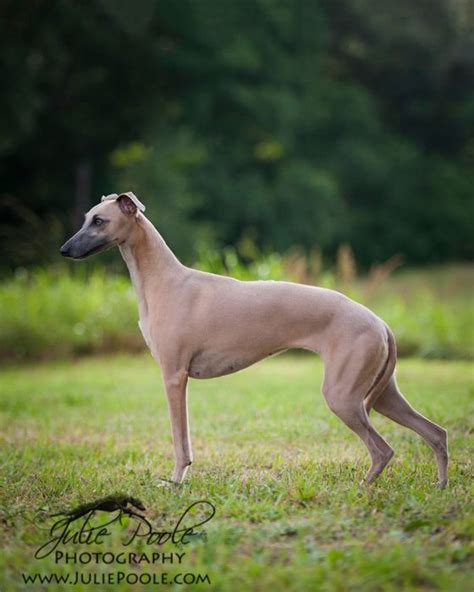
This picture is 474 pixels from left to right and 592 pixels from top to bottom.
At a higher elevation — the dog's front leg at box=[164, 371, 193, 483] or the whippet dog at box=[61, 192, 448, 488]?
the whippet dog at box=[61, 192, 448, 488]

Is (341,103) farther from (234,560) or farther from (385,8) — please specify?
(234,560)

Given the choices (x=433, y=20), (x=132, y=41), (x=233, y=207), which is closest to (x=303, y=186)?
(x=233, y=207)

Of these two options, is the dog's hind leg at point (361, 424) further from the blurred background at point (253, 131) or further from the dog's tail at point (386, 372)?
the blurred background at point (253, 131)

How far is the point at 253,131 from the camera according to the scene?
102ft

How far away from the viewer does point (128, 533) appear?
4031 millimetres

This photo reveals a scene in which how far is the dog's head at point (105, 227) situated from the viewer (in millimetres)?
4961

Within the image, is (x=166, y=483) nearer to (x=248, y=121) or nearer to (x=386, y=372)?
(x=386, y=372)

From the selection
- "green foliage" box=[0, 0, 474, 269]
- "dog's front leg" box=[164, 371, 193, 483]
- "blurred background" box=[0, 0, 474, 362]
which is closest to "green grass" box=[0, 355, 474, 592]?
"dog's front leg" box=[164, 371, 193, 483]

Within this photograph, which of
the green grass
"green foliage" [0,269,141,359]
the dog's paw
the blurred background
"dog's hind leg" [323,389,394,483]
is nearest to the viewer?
the green grass

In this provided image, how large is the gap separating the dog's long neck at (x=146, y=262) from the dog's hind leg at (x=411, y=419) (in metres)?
1.49

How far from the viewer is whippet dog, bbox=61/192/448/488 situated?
472 centimetres

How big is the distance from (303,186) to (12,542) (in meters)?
27.2

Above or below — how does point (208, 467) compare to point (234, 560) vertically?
below

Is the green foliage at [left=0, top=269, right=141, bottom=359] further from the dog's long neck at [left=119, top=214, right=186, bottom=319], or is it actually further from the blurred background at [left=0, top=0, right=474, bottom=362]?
the dog's long neck at [left=119, top=214, right=186, bottom=319]
